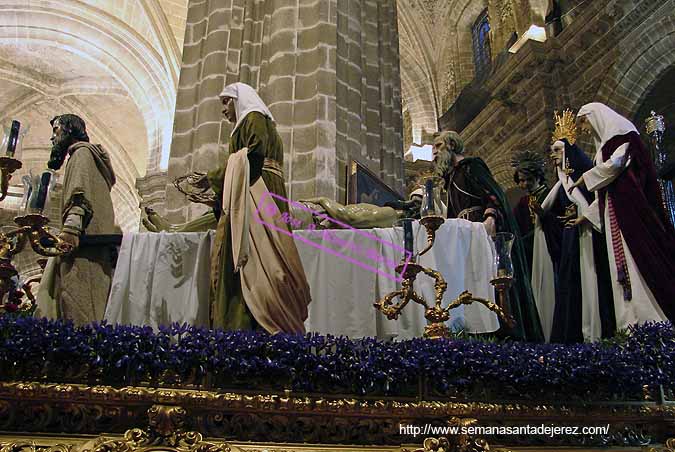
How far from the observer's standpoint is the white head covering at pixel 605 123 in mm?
4566

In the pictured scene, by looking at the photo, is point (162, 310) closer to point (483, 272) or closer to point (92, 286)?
point (92, 286)

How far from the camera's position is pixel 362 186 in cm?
632

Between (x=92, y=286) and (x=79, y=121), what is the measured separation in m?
1.19

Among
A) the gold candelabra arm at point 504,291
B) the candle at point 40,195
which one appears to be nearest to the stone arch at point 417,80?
the gold candelabra arm at point 504,291

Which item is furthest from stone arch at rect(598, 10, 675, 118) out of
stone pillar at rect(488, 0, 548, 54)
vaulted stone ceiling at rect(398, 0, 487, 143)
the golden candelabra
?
the golden candelabra

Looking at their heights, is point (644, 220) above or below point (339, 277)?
above

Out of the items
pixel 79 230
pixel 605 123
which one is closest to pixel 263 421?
pixel 79 230

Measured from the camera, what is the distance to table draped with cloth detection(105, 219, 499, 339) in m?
4.41

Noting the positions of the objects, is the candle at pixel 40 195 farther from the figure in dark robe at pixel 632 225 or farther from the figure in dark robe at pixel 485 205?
the figure in dark robe at pixel 632 225

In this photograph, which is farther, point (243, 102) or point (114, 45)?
point (114, 45)

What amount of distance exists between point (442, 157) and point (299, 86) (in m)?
2.21

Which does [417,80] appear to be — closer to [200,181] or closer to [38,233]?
[200,181]

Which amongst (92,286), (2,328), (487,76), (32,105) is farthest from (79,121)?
(32,105)

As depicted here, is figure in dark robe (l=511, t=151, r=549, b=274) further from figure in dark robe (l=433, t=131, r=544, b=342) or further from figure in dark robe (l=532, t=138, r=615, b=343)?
figure in dark robe (l=433, t=131, r=544, b=342)
